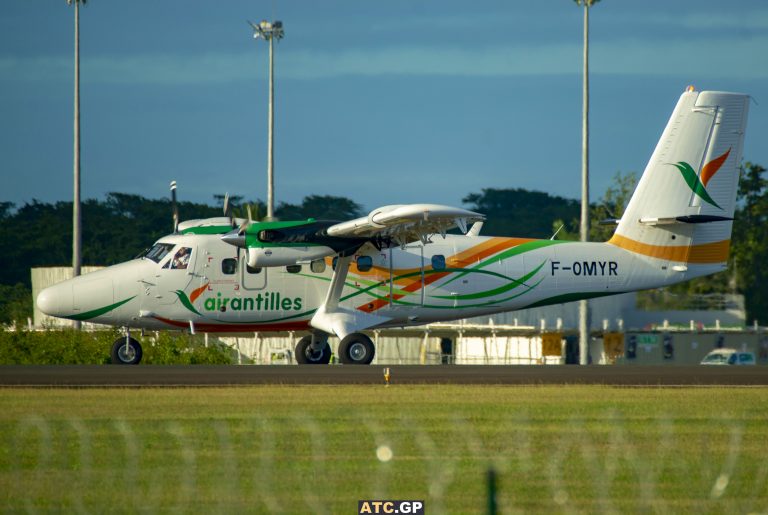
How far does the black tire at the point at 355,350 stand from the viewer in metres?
24.2

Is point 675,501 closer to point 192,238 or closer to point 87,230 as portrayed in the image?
point 192,238

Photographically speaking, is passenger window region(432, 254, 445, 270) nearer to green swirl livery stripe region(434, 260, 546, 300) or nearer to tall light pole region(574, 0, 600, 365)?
green swirl livery stripe region(434, 260, 546, 300)

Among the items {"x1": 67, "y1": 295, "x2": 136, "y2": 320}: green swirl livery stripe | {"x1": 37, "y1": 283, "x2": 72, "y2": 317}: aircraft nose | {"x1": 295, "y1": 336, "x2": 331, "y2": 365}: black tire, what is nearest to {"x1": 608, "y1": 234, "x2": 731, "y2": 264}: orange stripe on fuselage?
{"x1": 295, "y1": 336, "x2": 331, "y2": 365}: black tire

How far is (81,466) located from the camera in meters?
10.4

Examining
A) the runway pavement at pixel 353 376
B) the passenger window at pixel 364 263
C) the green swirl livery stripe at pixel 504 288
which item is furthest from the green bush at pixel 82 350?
the green swirl livery stripe at pixel 504 288

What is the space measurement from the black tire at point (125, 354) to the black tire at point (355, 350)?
426 centimetres

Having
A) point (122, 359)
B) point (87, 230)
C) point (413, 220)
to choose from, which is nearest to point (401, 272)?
point (413, 220)

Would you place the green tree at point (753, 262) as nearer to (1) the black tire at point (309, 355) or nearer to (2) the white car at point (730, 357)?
(2) the white car at point (730, 357)

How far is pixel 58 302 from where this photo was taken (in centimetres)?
2381

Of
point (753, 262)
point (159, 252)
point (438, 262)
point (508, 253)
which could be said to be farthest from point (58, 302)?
point (753, 262)

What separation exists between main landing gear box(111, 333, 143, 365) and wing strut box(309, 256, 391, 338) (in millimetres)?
3754

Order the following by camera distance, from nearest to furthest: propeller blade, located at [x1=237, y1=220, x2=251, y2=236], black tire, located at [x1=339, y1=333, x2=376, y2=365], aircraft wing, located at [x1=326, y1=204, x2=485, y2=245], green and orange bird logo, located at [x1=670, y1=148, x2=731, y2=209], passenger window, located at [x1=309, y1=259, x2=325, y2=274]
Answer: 1. aircraft wing, located at [x1=326, y1=204, x2=485, y2=245]
2. propeller blade, located at [x1=237, y1=220, x2=251, y2=236]
3. black tire, located at [x1=339, y1=333, x2=376, y2=365]
4. passenger window, located at [x1=309, y1=259, x2=325, y2=274]
5. green and orange bird logo, located at [x1=670, y1=148, x2=731, y2=209]

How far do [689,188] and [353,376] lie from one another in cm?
1020

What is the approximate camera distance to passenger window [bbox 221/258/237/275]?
963 inches
